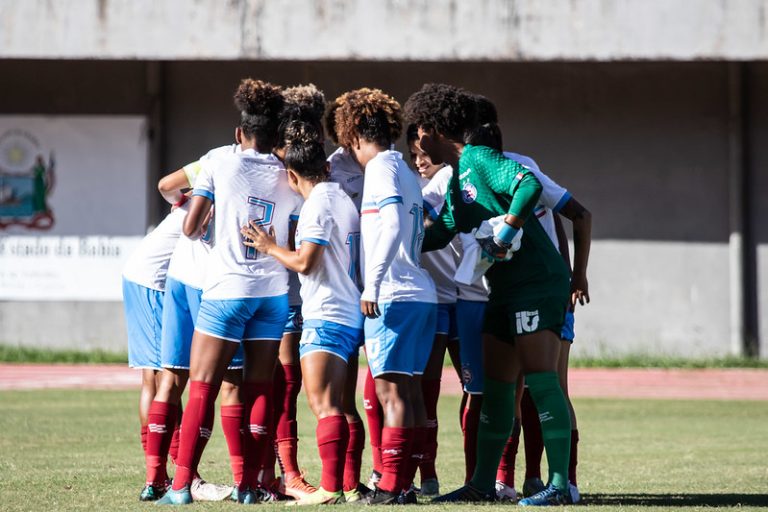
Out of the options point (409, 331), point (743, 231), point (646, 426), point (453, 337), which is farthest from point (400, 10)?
point (409, 331)

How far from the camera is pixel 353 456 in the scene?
7.27 meters

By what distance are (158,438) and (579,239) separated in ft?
8.57

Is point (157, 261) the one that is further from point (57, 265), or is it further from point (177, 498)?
point (57, 265)

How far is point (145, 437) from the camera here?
25.0 feet

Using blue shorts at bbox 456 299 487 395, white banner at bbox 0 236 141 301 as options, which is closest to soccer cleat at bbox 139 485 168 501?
blue shorts at bbox 456 299 487 395

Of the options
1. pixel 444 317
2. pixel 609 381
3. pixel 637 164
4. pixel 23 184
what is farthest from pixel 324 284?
pixel 23 184

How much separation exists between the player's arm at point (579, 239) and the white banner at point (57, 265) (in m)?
14.5

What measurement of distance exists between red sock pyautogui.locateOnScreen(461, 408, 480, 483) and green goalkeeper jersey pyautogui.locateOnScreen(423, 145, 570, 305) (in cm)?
107

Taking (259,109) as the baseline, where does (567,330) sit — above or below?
below

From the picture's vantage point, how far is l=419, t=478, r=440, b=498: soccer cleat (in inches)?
300

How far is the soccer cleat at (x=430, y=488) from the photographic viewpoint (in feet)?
25.0

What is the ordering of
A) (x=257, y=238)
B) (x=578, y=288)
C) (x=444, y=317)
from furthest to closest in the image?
(x=444, y=317) → (x=578, y=288) → (x=257, y=238)

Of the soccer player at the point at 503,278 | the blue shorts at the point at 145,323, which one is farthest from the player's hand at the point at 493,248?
the blue shorts at the point at 145,323

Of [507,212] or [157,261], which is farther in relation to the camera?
[157,261]
